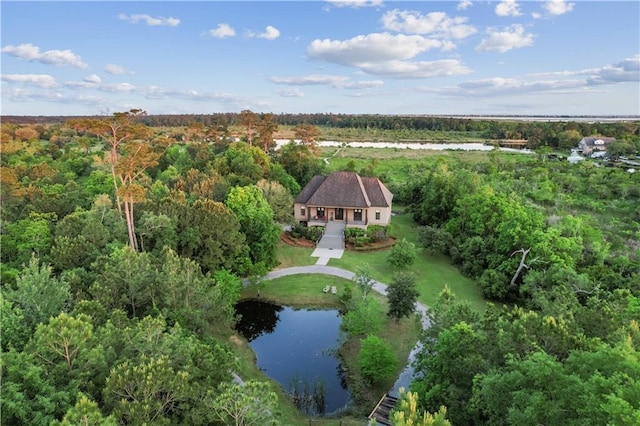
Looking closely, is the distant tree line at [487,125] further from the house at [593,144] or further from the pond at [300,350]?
the pond at [300,350]

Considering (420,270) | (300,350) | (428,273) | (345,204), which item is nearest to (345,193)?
(345,204)

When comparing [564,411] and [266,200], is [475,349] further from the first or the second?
[266,200]

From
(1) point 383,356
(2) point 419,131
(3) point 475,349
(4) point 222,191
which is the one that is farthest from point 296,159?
(2) point 419,131

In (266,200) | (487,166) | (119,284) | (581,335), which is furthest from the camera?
(487,166)

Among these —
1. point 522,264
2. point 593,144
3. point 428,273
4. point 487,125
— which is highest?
point 487,125

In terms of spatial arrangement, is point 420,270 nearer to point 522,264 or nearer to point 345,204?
point 522,264

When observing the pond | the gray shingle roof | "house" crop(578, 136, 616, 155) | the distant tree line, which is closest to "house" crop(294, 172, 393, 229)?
the gray shingle roof
